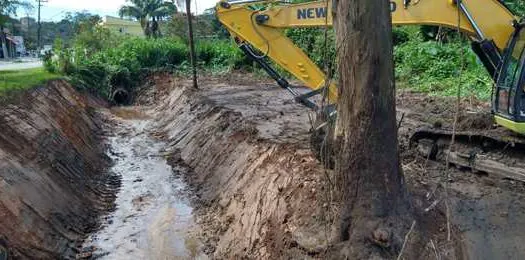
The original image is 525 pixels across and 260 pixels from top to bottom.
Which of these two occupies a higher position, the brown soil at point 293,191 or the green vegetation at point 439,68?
the green vegetation at point 439,68

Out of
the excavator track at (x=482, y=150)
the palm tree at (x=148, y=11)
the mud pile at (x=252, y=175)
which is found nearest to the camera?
the mud pile at (x=252, y=175)

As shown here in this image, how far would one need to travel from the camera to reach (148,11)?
5441 centimetres

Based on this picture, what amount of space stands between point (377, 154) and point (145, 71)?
26324 millimetres

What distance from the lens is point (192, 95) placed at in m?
21.1

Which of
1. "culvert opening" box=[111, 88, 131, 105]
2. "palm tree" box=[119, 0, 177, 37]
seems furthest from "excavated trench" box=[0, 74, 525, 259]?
"palm tree" box=[119, 0, 177, 37]

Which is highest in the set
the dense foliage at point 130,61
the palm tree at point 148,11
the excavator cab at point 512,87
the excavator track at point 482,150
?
A: the palm tree at point 148,11

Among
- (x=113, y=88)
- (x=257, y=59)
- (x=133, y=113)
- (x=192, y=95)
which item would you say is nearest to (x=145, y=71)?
(x=113, y=88)

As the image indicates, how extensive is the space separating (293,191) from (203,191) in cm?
451

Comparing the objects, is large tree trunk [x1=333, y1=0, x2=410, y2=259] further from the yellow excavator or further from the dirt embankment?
the dirt embankment

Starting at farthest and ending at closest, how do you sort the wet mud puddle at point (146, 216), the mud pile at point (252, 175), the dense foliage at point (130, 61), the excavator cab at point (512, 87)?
the dense foliage at point (130, 61) < the wet mud puddle at point (146, 216) < the excavator cab at point (512, 87) < the mud pile at point (252, 175)

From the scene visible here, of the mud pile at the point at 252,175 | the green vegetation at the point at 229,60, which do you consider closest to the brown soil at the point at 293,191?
the mud pile at the point at 252,175

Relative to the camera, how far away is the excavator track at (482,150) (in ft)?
27.2

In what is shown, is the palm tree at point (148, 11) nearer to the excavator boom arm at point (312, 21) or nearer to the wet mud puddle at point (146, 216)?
the wet mud puddle at point (146, 216)

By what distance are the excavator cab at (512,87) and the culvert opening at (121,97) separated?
23080mm
